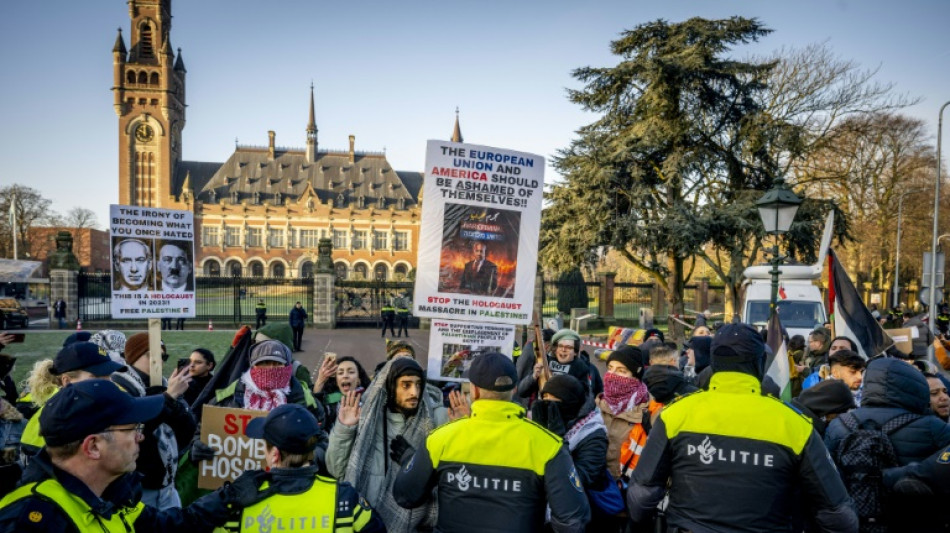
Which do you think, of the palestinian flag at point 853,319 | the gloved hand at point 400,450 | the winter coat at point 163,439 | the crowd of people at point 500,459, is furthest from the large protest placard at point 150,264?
the palestinian flag at point 853,319

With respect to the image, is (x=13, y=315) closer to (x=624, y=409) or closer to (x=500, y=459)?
(x=624, y=409)

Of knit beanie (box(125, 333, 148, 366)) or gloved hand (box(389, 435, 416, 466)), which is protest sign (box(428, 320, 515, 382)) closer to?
gloved hand (box(389, 435, 416, 466))

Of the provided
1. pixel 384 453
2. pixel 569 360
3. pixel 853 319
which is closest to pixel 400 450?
pixel 384 453

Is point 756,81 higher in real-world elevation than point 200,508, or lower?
higher

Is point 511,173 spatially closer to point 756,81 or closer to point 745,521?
point 745,521

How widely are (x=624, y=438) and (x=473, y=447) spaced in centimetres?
169

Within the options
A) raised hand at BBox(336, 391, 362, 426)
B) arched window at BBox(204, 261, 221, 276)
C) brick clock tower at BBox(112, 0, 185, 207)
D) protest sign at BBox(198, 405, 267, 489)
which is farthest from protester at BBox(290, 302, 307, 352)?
arched window at BBox(204, 261, 221, 276)

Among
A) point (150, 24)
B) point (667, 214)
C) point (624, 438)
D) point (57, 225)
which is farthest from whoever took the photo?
point (150, 24)

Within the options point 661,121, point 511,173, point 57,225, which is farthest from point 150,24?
point 511,173

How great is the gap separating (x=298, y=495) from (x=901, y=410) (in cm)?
327

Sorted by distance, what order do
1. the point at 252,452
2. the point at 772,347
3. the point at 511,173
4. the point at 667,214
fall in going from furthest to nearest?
the point at 667,214
the point at 772,347
the point at 511,173
the point at 252,452

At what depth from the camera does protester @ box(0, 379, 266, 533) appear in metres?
1.92

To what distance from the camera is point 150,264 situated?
4910mm

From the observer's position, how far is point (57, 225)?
60812 millimetres
